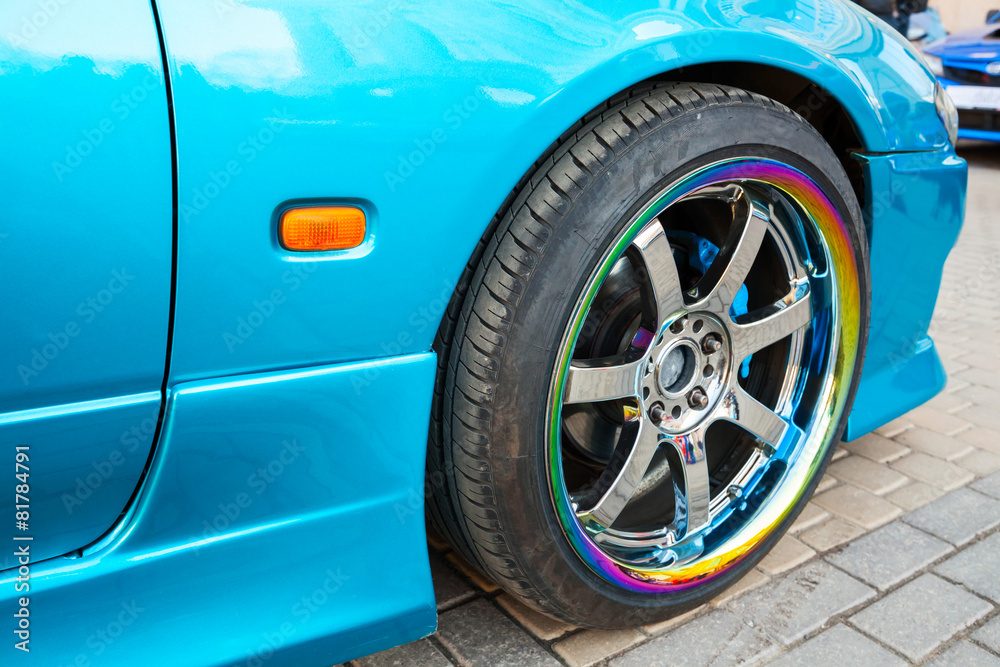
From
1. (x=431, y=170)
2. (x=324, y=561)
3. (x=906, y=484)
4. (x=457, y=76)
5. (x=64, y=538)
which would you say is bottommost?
(x=906, y=484)

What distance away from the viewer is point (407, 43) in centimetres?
107

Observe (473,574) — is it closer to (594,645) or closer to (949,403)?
(594,645)

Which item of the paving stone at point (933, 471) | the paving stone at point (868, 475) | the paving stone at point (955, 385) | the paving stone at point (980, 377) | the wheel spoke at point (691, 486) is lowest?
the paving stone at point (980, 377)

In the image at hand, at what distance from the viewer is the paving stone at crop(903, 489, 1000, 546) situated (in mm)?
2004

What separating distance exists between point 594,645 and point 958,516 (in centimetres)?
117

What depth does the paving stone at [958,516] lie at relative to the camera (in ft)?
6.57

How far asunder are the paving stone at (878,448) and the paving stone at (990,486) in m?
0.23

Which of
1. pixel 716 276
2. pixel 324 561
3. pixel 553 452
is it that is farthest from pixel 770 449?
pixel 324 561

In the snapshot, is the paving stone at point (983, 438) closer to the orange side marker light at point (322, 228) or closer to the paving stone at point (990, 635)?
the paving stone at point (990, 635)

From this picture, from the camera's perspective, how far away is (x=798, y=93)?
1659 mm

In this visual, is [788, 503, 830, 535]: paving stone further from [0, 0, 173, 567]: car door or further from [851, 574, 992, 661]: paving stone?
[0, 0, 173, 567]: car door

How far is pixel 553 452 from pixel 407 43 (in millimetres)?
696

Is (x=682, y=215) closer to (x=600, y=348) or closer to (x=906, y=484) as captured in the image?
(x=600, y=348)

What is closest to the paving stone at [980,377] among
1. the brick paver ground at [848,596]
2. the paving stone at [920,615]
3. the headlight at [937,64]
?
the brick paver ground at [848,596]
